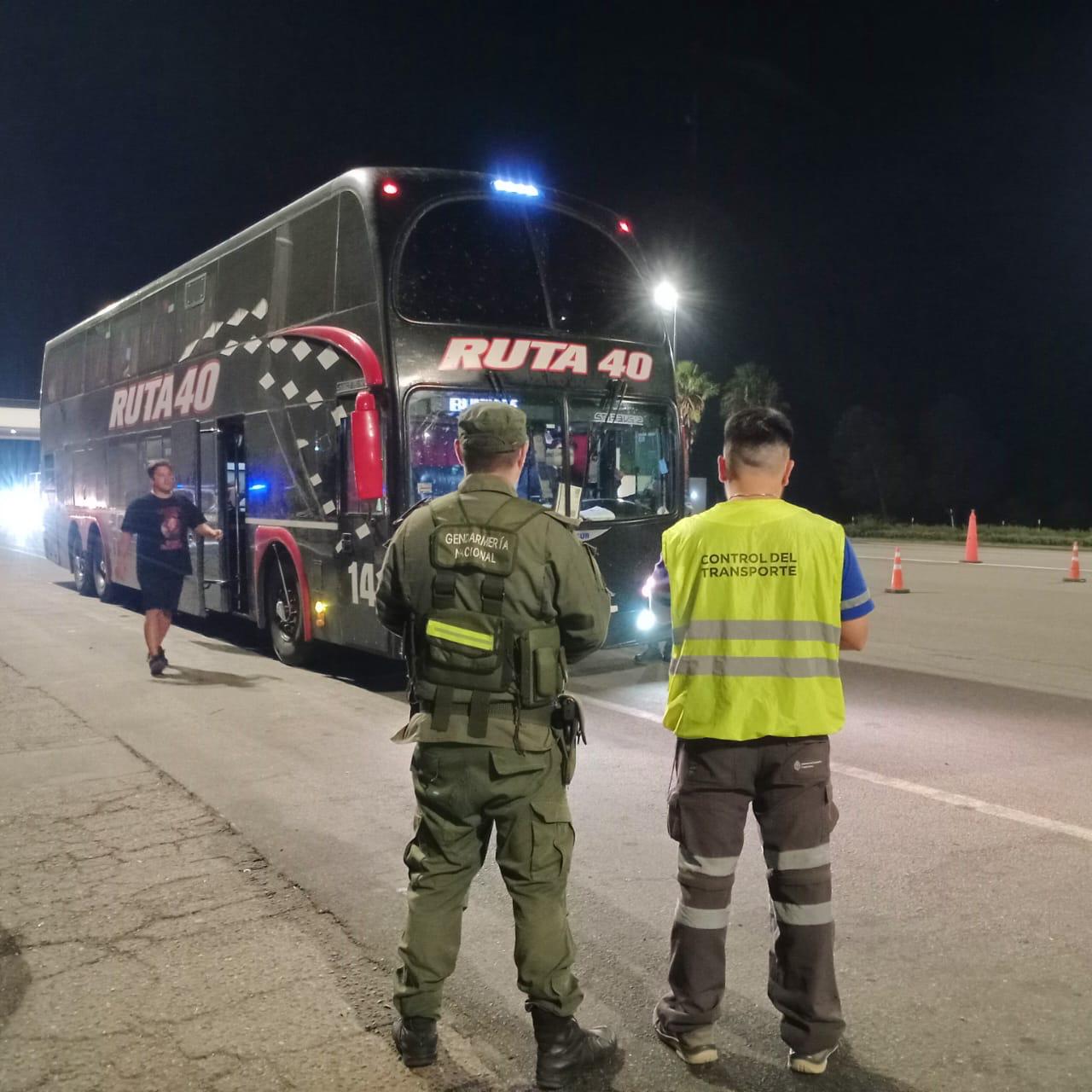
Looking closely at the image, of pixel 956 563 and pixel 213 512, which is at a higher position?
pixel 213 512

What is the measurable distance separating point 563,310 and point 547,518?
6.35 m

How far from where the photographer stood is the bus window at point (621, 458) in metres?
9.20

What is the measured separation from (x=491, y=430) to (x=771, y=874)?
4.90 ft

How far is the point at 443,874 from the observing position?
314 centimetres

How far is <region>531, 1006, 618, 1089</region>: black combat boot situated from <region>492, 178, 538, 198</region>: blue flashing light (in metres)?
7.44

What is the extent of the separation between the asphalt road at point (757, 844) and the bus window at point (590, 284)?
2.96 meters

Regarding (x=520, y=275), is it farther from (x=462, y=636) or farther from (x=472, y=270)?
(x=462, y=636)

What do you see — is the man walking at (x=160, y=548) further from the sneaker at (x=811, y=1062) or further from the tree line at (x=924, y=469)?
the tree line at (x=924, y=469)

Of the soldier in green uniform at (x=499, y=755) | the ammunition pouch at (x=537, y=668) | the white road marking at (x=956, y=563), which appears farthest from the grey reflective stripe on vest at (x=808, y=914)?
the white road marking at (x=956, y=563)

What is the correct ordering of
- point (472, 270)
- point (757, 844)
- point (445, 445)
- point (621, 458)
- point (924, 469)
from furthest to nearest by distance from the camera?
point (924, 469)
point (621, 458)
point (472, 270)
point (445, 445)
point (757, 844)

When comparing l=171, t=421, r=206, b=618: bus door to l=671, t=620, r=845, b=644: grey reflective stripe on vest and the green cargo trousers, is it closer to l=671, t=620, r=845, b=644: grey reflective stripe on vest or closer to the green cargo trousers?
the green cargo trousers

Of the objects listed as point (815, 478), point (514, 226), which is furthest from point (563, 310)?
point (815, 478)

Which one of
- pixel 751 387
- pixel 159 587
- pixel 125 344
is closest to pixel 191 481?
pixel 159 587

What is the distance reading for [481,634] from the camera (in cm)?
313
